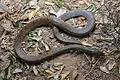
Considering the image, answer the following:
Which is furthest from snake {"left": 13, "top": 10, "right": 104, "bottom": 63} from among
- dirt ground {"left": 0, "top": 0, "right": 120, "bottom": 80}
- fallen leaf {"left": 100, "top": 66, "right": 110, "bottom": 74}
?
fallen leaf {"left": 100, "top": 66, "right": 110, "bottom": 74}

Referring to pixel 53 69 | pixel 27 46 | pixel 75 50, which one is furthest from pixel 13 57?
pixel 75 50

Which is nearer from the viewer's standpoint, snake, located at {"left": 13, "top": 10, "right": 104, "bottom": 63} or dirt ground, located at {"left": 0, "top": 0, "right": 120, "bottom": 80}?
dirt ground, located at {"left": 0, "top": 0, "right": 120, "bottom": 80}

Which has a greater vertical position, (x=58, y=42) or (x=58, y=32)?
(x=58, y=32)

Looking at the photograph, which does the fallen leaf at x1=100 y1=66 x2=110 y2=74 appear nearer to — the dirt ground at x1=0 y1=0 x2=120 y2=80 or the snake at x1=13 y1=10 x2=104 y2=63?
the dirt ground at x1=0 y1=0 x2=120 y2=80

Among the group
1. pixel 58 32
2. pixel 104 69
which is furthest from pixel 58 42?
pixel 104 69

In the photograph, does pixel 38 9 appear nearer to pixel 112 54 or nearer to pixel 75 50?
pixel 75 50

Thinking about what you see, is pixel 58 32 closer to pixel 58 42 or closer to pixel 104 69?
pixel 58 42
